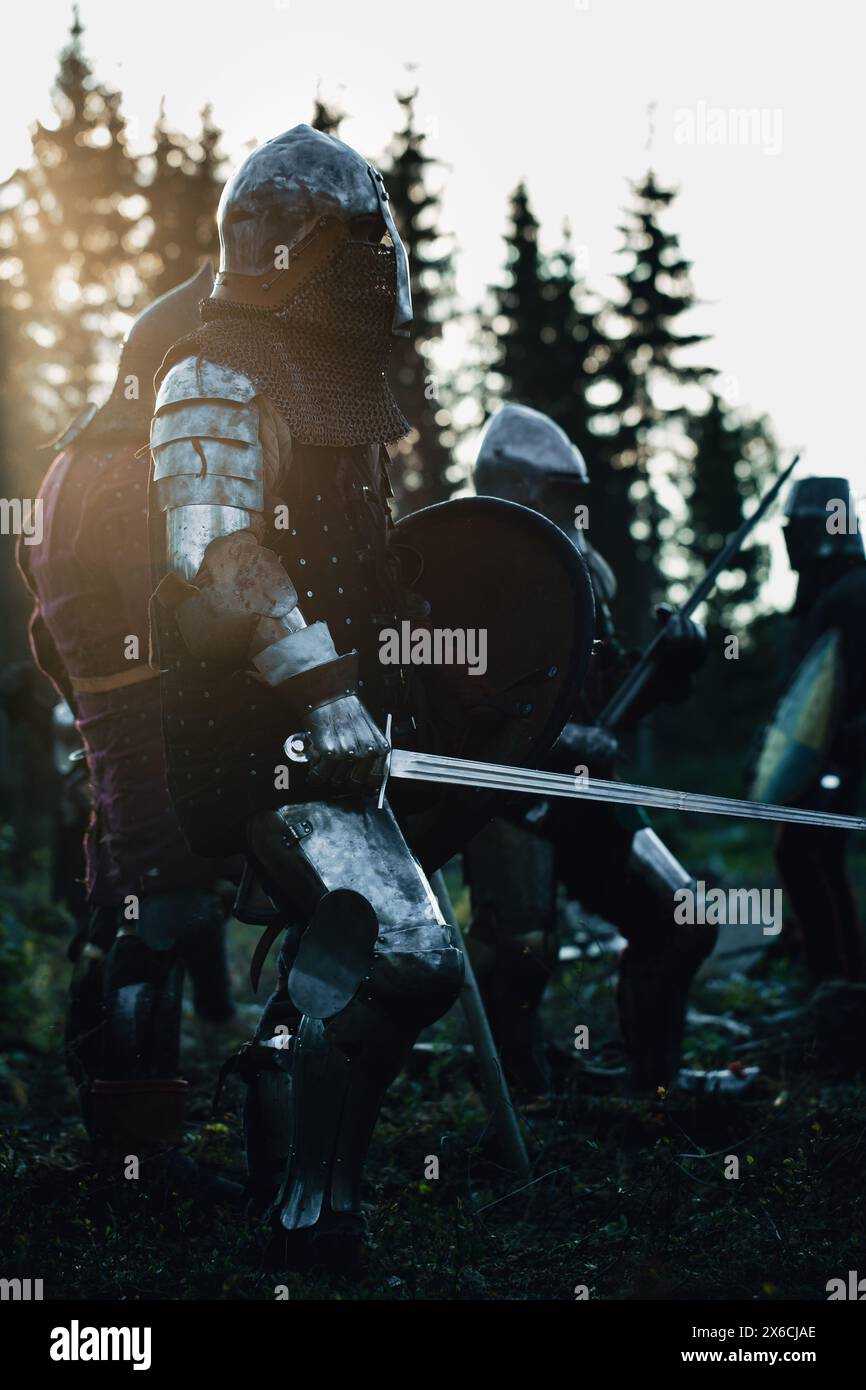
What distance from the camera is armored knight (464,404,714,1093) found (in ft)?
17.6

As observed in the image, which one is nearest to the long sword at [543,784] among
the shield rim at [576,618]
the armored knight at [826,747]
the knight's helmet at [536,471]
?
the shield rim at [576,618]

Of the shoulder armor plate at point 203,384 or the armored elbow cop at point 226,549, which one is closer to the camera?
the armored elbow cop at point 226,549

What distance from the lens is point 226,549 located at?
11.7ft

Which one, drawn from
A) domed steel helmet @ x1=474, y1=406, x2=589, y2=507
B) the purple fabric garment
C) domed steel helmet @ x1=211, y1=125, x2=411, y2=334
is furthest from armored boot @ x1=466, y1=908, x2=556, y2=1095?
domed steel helmet @ x1=211, y1=125, x2=411, y2=334

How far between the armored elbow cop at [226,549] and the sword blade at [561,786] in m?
0.27

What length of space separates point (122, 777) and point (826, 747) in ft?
13.2

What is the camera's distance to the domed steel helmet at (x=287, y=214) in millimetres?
3939

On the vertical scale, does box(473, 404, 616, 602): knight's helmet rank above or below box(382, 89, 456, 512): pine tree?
below

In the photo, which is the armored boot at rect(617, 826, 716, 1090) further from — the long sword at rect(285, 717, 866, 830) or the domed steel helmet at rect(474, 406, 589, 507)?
the domed steel helmet at rect(474, 406, 589, 507)

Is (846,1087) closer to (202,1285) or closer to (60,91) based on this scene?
(202,1285)

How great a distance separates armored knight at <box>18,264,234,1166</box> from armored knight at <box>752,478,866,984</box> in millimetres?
3707

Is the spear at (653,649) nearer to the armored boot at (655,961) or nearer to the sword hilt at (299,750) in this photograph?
the armored boot at (655,961)

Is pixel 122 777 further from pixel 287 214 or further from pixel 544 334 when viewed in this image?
pixel 544 334

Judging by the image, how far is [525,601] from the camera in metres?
4.21
